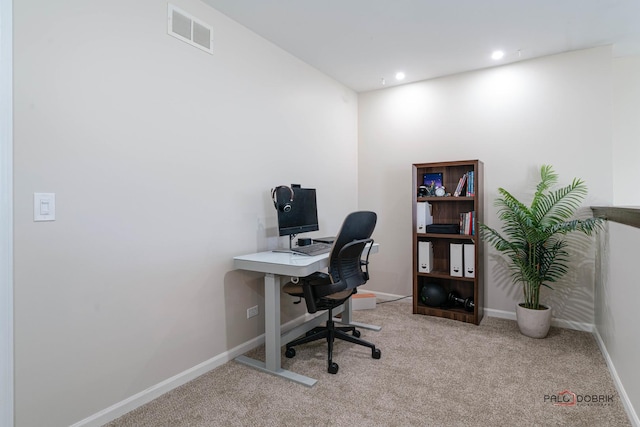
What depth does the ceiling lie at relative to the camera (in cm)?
244

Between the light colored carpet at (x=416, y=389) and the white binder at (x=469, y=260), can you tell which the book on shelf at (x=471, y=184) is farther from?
the light colored carpet at (x=416, y=389)

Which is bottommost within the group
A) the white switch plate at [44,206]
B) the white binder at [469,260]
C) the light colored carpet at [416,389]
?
the light colored carpet at [416,389]

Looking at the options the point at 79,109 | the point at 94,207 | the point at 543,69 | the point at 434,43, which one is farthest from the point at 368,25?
the point at 94,207

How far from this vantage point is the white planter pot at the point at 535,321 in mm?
2898

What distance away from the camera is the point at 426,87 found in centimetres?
390

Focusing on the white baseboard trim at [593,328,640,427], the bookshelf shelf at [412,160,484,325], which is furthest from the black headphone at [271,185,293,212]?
the white baseboard trim at [593,328,640,427]

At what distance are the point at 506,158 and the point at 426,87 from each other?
1214 mm

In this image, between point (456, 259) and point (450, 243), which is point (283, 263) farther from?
point (450, 243)

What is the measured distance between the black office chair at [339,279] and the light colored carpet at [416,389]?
0.48 ft

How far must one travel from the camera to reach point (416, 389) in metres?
2.14

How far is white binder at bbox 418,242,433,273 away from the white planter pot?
925 millimetres

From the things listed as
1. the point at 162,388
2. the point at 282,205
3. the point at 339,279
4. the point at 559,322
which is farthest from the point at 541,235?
the point at 162,388

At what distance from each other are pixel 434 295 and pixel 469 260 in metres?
0.52

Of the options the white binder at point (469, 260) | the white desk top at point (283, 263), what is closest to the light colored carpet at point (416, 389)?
the white binder at point (469, 260)
